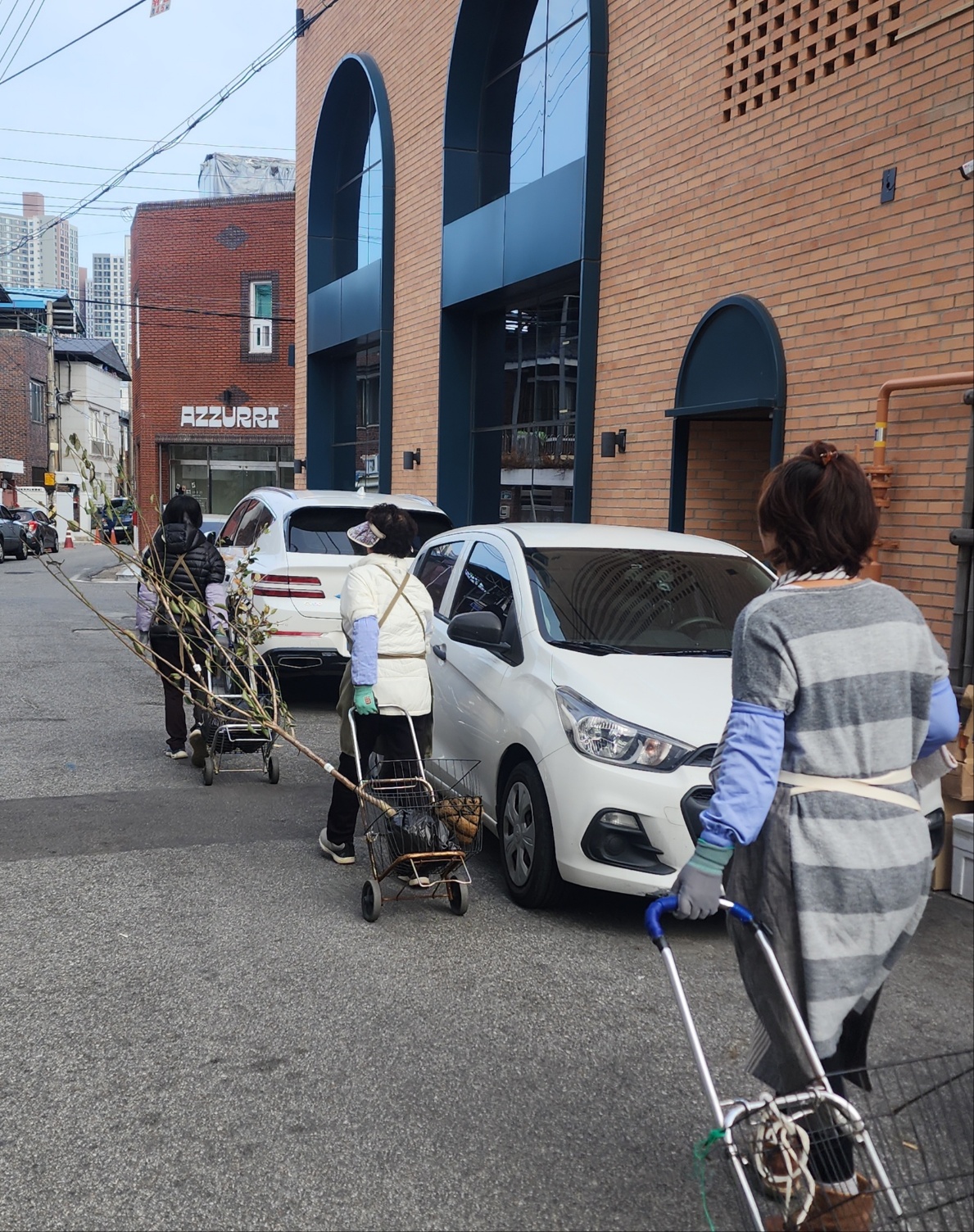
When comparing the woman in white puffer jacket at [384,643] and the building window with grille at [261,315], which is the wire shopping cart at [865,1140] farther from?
the building window with grille at [261,315]

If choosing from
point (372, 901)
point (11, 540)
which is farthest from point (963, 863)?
point (11, 540)

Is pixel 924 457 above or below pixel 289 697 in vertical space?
above

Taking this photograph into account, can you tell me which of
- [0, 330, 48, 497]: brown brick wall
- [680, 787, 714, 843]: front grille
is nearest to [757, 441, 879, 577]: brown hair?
[680, 787, 714, 843]: front grille

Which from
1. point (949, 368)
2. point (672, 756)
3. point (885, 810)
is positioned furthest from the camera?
point (949, 368)

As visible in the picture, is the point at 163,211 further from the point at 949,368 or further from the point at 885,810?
the point at 885,810

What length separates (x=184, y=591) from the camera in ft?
25.8

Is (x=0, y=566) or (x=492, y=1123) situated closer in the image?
(x=492, y=1123)

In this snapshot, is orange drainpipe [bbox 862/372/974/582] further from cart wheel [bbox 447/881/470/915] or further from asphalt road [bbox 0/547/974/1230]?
cart wheel [bbox 447/881/470/915]

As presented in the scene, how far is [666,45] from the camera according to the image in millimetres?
9906

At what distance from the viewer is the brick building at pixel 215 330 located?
35.2 metres

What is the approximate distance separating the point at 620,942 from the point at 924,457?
12.5ft

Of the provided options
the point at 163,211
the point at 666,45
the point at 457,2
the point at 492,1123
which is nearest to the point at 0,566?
the point at 163,211

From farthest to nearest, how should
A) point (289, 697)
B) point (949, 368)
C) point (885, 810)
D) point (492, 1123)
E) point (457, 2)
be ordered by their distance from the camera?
point (457, 2) < point (289, 697) < point (949, 368) < point (492, 1123) < point (885, 810)

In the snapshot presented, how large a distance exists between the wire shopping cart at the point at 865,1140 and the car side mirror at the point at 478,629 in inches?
117
